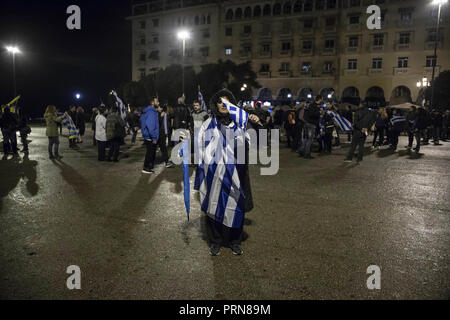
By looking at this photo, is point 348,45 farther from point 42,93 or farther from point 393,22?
point 42,93

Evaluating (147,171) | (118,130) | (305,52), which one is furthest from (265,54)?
(147,171)

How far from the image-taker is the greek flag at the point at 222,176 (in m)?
3.82

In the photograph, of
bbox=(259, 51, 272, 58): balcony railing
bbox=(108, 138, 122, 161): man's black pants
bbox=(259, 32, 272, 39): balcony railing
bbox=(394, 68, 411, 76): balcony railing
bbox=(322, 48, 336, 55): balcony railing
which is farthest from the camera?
bbox=(259, 51, 272, 58): balcony railing

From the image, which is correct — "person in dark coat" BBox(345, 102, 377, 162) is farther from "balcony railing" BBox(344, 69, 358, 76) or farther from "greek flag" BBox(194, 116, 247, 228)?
"balcony railing" BBox(344, 69, 358, 76)

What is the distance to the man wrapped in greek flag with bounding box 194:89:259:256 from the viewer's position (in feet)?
12.6

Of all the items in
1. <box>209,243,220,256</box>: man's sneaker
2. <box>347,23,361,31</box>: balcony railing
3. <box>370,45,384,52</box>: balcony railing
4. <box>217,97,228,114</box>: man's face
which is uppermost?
<box>347,23,361,31</box>: balcony railing

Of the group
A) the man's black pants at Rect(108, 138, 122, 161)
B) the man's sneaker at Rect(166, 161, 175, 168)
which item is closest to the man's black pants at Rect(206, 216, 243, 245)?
the man's sneaker at Rect(166, 161, 175, 168)

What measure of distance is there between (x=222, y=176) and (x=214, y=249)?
0.86 m

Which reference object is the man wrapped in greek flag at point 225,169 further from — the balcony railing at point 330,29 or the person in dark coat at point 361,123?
the balcony railing at point 330,29

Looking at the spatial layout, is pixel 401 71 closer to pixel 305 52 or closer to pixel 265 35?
pixel 305 52

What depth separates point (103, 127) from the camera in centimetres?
1069

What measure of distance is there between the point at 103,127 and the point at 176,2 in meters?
53.4
